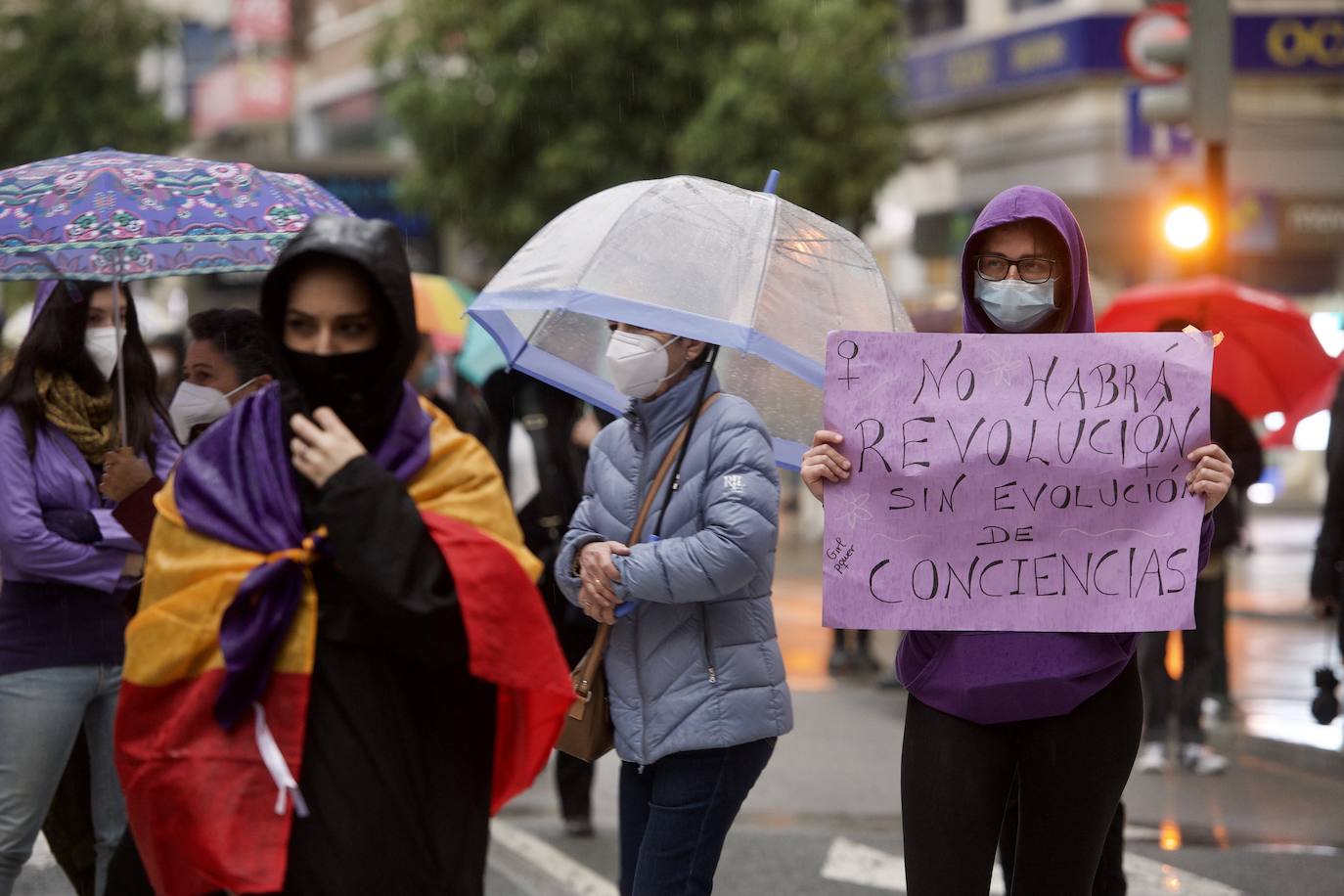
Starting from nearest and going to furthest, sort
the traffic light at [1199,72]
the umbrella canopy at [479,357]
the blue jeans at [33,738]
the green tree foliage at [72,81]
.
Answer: the blue jeans at [33,738] → the traffic light at [1199,72] → the umbrella canopy at [479,357] → the green tree foliage at [72,81]

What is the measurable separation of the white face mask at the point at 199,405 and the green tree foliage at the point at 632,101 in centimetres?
1444

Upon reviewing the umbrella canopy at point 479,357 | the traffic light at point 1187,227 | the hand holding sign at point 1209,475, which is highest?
the traffic light at point 1187,227

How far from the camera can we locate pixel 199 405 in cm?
518

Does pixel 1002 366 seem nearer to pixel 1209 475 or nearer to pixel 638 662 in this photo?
pixel 1209 475

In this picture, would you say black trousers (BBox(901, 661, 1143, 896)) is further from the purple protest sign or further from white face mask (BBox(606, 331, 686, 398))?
white face mask (BBox(606, 331, 686, 398))

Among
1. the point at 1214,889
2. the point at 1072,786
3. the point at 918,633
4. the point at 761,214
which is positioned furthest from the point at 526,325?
the point at 1214,889

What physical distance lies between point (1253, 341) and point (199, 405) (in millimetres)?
5671

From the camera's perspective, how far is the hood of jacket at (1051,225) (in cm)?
418

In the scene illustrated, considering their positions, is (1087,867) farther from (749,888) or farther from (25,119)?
(25,119)

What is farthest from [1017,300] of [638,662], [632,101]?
[632,101]

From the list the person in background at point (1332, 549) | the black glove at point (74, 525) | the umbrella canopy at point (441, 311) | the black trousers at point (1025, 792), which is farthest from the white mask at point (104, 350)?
the person in background at point (1332, 549)

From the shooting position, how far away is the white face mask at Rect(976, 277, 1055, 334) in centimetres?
424

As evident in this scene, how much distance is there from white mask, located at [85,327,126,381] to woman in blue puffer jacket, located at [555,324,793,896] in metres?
1.54
